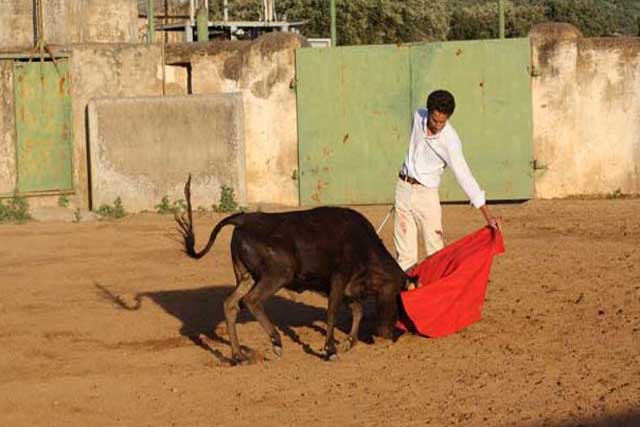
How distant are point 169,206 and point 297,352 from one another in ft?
30.3

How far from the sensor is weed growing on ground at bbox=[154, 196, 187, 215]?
19.7 metres

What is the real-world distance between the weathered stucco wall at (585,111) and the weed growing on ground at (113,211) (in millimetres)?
5722

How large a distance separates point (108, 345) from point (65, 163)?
9.31m

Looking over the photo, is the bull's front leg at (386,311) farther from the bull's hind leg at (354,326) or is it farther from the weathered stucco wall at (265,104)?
the weathered stucco wall at (265,104)

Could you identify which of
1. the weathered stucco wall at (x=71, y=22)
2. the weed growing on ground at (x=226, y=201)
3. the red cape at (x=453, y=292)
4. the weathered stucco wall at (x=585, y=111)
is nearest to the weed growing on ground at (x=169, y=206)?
the weed growing on ground at (x=226, y=201)

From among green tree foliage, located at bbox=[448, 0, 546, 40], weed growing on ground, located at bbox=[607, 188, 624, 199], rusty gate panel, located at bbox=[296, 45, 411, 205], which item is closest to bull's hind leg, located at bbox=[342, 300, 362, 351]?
rusty gate panel, located at bbox=[296, 45, 411, 205]

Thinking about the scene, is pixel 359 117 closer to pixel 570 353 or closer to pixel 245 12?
pixel 570 353

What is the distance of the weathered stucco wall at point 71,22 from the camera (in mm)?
20438

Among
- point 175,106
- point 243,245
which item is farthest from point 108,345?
point 175,106


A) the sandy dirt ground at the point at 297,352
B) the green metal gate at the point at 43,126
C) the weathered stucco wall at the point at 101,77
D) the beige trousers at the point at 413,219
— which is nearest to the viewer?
the sandy dirt ground at the point at 297,352

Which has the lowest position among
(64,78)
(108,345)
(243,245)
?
(108,345)

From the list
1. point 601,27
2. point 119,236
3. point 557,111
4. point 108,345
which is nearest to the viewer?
point 108,345

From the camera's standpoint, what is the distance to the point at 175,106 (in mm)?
19953

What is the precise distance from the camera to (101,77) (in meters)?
20.4
